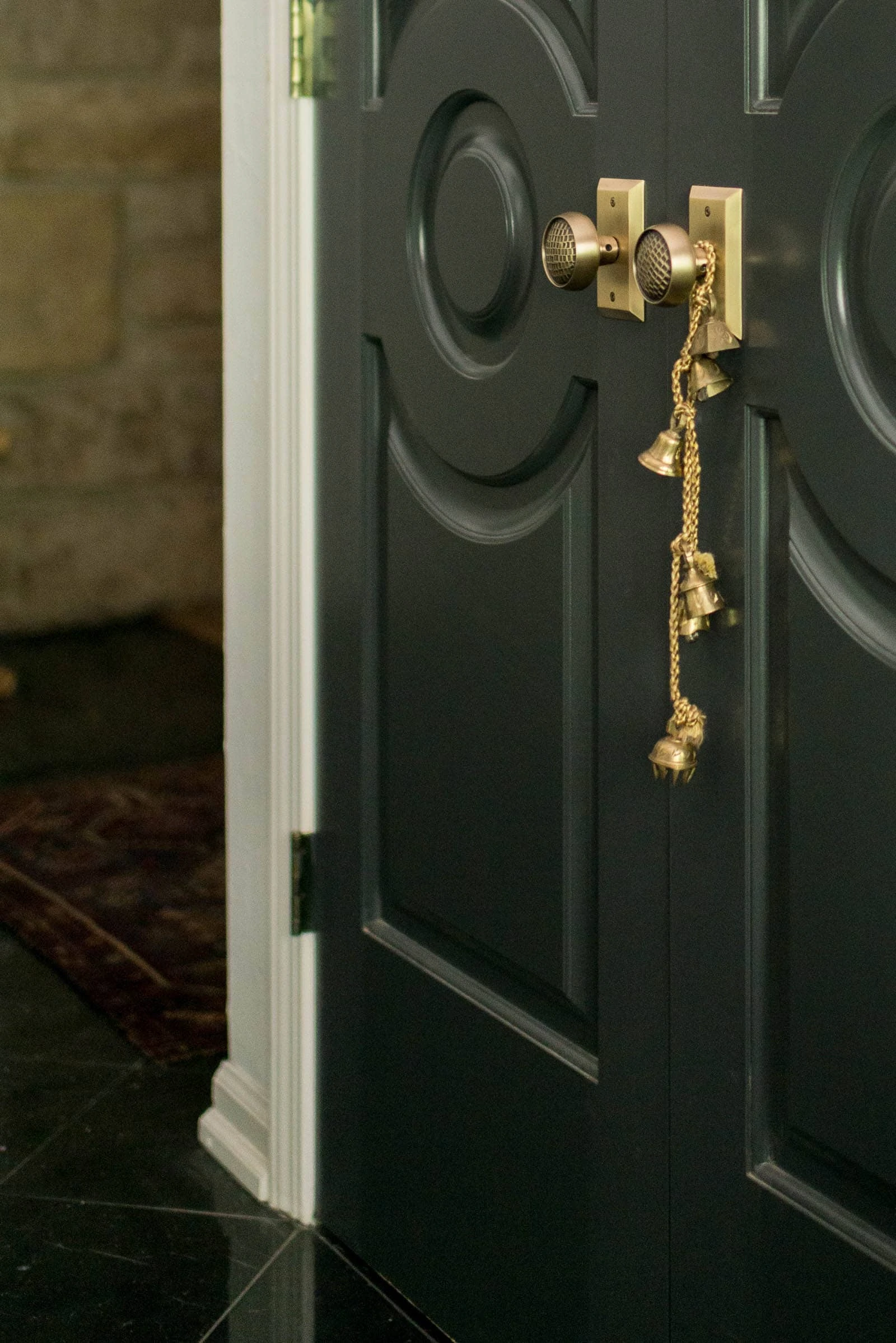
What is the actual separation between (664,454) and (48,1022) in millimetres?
1730

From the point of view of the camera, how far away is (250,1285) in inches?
81.0

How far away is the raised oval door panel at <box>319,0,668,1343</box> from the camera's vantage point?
1.57m

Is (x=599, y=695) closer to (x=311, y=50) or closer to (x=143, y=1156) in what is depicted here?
(x=311, y=50)

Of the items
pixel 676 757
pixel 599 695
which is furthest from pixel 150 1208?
pixel 676 757

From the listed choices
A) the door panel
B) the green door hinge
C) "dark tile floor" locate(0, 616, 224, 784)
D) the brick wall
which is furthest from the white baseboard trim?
the brick wall

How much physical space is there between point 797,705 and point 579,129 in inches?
20.7

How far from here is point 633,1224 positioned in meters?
1.64

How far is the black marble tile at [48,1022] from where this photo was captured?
8.80ft

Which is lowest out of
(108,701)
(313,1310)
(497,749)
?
(313,1310)

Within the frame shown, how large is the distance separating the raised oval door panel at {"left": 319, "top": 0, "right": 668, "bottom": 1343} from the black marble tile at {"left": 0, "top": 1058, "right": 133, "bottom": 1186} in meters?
0.53

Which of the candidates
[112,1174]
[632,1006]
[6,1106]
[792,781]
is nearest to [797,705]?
[792,781]

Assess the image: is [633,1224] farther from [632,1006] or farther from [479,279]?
→ [479,279]

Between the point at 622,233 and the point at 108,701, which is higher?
the point at 622,233

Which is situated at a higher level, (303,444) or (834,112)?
(834,112)
